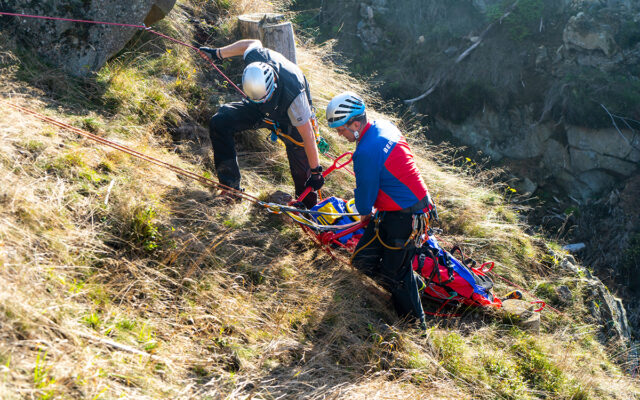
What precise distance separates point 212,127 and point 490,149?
21.4ft

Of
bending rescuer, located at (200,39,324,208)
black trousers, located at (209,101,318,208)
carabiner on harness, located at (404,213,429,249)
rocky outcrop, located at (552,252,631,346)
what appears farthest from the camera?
rocky outcrop, located at (552,252,631,346)

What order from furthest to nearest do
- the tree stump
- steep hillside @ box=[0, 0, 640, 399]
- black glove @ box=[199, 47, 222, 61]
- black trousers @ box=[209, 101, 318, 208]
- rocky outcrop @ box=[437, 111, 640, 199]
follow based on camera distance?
1. rocky outcrop @ box=[437, 111, 640, 199]
2. the tree stump
3. black glove @ box=[199, 47, 222, 61]
4. black trousers @ box=[209, 101, 318, 208]
5. steep hillside @ box=[0, 0, 640, 399]

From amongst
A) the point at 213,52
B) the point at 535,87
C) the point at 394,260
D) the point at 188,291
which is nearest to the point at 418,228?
the point at 394,260

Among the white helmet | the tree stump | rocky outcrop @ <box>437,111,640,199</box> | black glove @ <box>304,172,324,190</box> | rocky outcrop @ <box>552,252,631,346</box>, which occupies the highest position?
the tree stump

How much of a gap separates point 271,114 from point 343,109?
1060mm

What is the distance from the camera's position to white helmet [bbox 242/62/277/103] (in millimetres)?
3980

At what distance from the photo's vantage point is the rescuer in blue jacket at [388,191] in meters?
3.64

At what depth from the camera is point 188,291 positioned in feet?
11.5

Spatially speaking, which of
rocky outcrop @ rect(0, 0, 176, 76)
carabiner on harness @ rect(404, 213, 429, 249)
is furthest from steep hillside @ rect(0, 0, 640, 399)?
carabiner on harness @ rect(404, 213, 429, 249)

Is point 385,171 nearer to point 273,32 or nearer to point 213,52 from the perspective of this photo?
point 213,52

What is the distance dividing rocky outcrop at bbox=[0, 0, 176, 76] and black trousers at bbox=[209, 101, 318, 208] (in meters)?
1.86

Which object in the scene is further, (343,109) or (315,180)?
(315,180)

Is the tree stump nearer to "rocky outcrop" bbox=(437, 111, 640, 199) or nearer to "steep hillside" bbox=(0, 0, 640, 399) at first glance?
"steep hillside" bbox=(0, 0, 640, 399)

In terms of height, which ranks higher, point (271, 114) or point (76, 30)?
point (76, 30)
